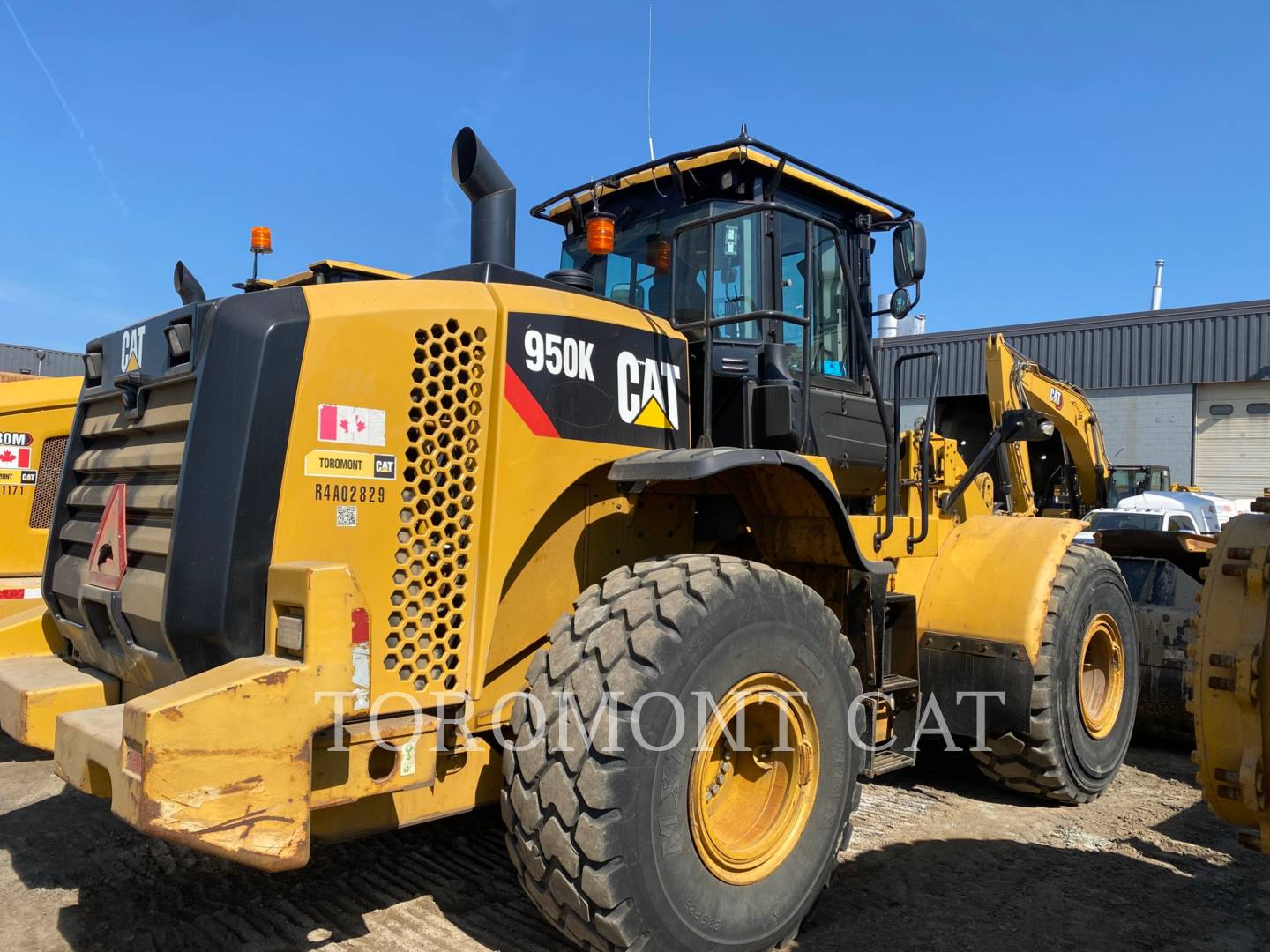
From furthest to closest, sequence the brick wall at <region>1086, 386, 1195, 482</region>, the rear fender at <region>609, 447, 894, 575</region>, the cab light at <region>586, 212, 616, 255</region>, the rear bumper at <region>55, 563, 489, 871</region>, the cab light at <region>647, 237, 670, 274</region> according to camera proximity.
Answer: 1. the brick wall at <region>1086, 386, 1195, 482</region>
2. the cab light at <region>647, 237, 670, 274</region>
3. the cab light at <region>586, 212, 616, 255</region>
4. the rear fender at <region>609, 447, 894, 575</region>
5. the rear bumper at <region>55, 563, 489, 871</region>

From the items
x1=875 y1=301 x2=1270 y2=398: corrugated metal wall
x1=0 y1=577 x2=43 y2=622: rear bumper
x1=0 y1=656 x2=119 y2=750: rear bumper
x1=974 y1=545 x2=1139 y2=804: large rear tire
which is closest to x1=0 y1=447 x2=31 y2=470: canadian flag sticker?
x1=0 y1=577 x2=43 y2=622: rear bumper

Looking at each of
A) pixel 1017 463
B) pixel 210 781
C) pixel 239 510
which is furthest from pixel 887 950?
pixel 1017 463

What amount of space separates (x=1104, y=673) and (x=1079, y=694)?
2.15ft

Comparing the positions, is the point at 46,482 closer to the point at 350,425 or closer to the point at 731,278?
the point at 350,425

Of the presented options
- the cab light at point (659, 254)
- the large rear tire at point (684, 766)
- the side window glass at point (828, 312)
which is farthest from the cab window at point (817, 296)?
the large rear tire at point (684, 766)

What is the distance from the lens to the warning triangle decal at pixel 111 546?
3289 mm

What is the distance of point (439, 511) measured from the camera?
3.00 metres

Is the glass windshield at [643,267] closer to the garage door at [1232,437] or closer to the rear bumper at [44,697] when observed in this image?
the rear bumper at [44,697]

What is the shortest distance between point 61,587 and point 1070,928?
4.02m

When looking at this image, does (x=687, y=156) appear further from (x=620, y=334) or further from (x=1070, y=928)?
(x=1070, y=928)

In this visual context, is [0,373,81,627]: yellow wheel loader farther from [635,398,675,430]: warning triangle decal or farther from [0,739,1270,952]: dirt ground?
[635,398,675,430]: warning triangle decal

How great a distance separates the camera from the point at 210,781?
2.41 metres

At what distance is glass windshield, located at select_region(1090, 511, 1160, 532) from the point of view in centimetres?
1402

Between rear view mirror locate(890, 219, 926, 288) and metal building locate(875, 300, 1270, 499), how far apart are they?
19.1 m
